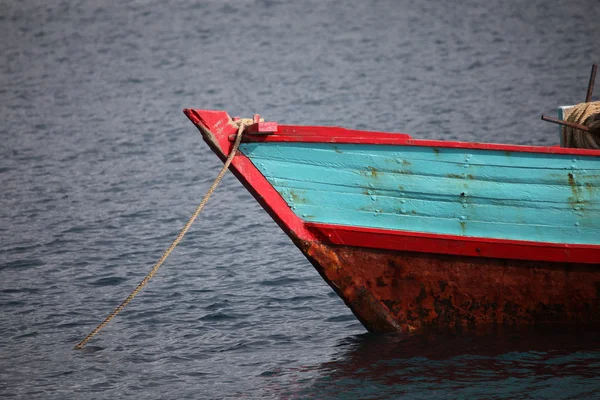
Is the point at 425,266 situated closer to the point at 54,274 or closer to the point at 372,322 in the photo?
the point at 372,322

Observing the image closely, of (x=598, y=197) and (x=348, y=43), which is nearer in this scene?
(x=598, y=197)

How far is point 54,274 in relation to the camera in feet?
43.3

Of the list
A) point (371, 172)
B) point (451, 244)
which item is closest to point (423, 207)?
point (451, 244)

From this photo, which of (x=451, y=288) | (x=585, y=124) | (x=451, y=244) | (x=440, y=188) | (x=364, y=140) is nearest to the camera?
(x=364, y=140)

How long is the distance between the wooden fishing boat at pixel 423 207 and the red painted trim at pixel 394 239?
1 cm

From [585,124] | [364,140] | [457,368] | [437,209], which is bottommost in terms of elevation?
[457,368]

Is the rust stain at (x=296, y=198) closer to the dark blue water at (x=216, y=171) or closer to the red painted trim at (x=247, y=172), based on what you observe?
the red painted trim at (x=247, y=172)

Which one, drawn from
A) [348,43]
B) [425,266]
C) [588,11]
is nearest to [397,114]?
[348,43]

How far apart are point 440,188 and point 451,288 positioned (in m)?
1.13

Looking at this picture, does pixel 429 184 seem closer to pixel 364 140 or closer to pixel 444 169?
pixel 444 169

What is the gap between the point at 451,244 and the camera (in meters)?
9.33

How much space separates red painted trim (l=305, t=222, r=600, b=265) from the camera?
9312 millimetres

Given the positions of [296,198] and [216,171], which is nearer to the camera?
Answer: [296,198]

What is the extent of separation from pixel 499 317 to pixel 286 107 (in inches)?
647
